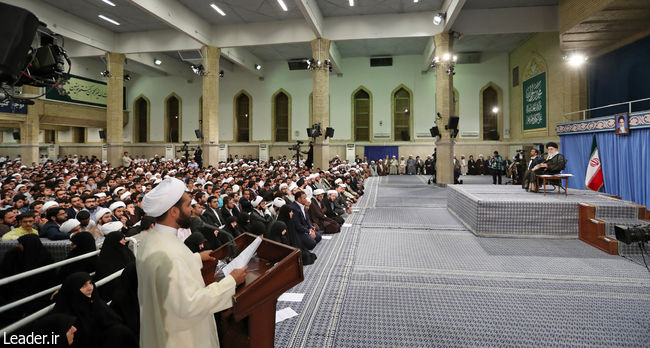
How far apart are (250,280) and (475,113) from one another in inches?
613

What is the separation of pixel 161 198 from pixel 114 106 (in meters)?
13.6

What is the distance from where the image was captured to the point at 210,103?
38.8 feet

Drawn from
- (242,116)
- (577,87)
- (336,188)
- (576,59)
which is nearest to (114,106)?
(242,116)

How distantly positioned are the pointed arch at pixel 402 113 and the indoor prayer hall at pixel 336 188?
0.06m

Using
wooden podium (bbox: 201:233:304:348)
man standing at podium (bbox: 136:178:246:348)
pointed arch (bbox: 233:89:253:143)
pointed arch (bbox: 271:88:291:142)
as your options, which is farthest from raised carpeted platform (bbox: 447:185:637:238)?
pointed arch (bbox: 233:89:253:143)

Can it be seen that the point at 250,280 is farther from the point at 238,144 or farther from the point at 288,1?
the point at 238,144

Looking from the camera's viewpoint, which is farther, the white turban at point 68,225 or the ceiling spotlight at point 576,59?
the ceiling spotlight at point 576,59

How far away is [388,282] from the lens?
121 inches

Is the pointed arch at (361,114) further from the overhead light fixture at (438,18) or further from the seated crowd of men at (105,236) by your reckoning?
the seated crowd of men at (105,236)

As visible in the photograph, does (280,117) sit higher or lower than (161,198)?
higher

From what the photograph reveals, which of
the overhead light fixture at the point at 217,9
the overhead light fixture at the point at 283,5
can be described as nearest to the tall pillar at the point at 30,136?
the overhead light fixture at the point at 217,9

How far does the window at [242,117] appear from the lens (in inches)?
670

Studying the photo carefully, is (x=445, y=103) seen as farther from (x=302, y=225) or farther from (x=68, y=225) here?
(x=68, y=225)

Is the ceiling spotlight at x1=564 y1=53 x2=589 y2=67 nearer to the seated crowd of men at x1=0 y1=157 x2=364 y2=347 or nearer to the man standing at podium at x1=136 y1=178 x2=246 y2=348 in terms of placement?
the seated crowd of men at x1=0 y1=157 x2=364 y2=347
